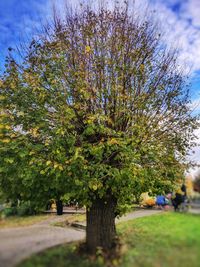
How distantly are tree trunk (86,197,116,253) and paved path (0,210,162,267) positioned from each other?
3.48ft

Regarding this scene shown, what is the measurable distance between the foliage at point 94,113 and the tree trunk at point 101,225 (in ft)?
0.85

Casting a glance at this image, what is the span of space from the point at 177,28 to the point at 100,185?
4.95 meters

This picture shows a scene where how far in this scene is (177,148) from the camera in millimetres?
8758

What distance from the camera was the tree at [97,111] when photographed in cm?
700

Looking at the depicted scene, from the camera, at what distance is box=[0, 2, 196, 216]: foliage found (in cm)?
699

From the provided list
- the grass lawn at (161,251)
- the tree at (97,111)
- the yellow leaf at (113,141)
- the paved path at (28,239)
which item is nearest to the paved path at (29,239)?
the paved path at (28,239)

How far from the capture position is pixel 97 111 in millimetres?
7867

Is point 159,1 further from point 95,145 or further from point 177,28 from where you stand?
point 95,145

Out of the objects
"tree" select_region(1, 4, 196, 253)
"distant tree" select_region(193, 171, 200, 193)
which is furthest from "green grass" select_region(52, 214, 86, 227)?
"distant tree" select_region(193, 171, 200, 193)

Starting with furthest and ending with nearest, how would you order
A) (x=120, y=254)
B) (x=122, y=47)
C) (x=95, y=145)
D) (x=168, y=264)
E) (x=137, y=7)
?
(x=137, y=7) < (x=122, y=47) < (x=95, y=145) < (x=120, y=254) < (x=168, y=264)

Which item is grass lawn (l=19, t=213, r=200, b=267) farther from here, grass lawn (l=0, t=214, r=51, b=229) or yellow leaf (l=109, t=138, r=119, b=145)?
yellow leaf (l=109, t=138, r=119, b=145)

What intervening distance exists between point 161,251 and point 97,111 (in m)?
3.76

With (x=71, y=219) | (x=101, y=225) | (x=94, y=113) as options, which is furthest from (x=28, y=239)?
(x=71, y=219)

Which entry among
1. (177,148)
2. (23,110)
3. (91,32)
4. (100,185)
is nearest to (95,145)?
(100,185)
